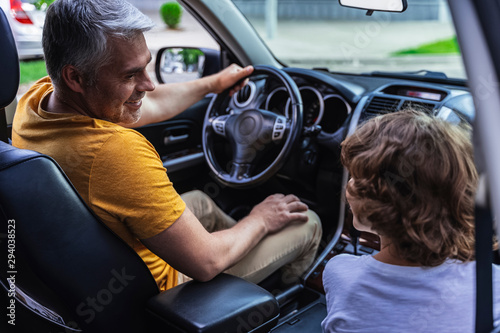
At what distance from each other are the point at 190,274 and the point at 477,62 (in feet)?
3.25

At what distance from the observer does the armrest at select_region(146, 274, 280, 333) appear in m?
1.27

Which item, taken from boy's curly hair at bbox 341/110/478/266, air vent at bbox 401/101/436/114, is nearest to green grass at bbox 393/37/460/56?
air vent at bbox 401/101/436/114

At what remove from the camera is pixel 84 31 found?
1413 millimetres

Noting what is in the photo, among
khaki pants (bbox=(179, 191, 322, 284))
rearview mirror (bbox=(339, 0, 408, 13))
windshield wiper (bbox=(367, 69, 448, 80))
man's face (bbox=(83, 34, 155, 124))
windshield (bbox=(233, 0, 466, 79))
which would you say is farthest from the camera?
windshield (bbox=(233, 0, 466, 79))

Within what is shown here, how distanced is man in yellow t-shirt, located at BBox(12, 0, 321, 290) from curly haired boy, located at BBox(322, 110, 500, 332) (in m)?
0.52

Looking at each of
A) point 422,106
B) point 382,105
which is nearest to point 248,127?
point 382,105

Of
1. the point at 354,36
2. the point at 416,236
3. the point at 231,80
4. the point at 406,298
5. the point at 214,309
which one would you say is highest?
the point at 354,36

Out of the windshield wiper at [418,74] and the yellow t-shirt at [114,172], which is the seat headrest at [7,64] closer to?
the yellow t-shirt at [114,172]

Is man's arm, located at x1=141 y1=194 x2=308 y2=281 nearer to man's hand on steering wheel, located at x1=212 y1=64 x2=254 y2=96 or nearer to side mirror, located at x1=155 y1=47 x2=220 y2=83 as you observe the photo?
man's hand on steering wheel, located at x1=212 y1=64 x2=254 y2=96

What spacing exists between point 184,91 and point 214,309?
56.0 inches

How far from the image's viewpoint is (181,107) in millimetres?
2514

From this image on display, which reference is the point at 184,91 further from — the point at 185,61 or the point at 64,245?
the point at 64,245

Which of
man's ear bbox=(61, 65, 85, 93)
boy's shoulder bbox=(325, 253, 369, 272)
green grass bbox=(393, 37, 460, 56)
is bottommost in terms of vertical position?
boy's shoulder bbox=(325, 253, 369, 272)

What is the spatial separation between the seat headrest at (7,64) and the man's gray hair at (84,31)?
0.16 m
